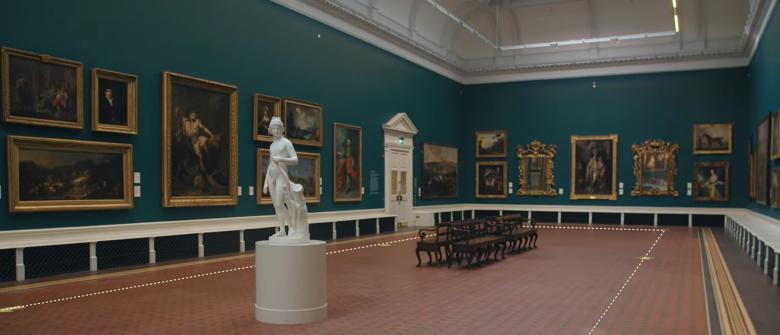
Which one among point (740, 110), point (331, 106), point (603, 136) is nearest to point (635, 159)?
point (603, 136)

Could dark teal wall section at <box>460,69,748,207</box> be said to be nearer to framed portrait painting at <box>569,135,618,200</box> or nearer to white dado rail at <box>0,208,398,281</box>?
framed portrait painting at <box>569,135,618,200</box>

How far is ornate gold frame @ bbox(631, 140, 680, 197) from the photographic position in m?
27.4

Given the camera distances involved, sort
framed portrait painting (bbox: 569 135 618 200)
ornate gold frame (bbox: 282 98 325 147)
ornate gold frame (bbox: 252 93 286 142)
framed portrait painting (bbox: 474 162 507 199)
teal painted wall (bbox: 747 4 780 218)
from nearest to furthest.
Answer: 1. ornate gold frame (bbox: 252 93 286 142)
2. teal painted wall (bbox: 747 4 780 218)
3. ornate gold frame (bbox: 282 98 325 147)
4. framed portrait painting (bbox: 569 135 618 200)
5. framed portrait painting (bbox: 474 162 507 199)

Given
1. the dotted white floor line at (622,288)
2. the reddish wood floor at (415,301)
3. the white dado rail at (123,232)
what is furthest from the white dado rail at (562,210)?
the reddish wood floor at (415,301)

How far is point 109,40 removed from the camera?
504 inches

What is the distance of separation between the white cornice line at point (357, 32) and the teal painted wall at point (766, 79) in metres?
12.7

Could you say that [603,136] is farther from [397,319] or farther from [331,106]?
[397,319]

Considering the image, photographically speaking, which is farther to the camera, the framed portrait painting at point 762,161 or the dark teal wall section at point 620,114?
the dark teal wall section at point 620,114

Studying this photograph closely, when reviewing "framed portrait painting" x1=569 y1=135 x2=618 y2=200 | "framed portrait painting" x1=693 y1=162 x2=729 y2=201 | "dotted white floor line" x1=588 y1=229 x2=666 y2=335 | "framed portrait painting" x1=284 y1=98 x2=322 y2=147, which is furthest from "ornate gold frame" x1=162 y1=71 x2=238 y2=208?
"framed portrait painting" x1=693 y1=162 x2=729 y2=201

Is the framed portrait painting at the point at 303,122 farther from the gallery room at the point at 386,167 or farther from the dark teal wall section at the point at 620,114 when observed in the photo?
the dark teal wall section at the point at 620,114

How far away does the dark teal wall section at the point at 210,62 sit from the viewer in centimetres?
1175

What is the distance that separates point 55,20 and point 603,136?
23.7 metres

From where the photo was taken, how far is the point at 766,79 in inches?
772

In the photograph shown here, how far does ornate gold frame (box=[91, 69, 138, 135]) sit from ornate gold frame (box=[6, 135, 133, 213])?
32 cm
